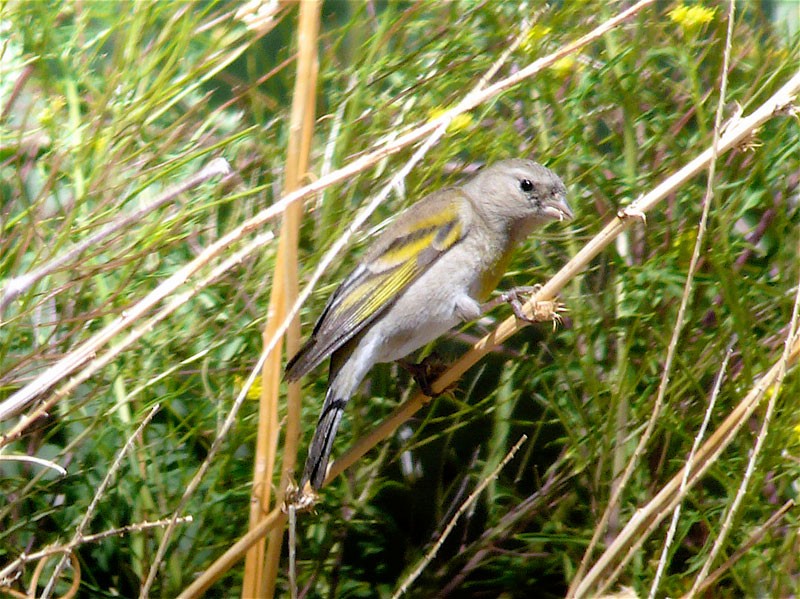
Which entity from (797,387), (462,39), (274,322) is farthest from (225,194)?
(797,387)

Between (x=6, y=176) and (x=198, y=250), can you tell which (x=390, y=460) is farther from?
(x=6, y=176)

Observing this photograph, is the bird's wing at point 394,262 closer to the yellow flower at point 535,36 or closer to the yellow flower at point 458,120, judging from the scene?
the yellow flower at point 458,120

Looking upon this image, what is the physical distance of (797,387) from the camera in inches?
48.3

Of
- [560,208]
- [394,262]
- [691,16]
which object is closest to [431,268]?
[394,262]

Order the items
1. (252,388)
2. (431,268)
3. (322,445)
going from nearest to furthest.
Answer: (322,445)
(252,388)
(431,268)

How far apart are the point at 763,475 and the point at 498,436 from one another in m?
0.44

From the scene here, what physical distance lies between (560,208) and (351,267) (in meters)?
0.34

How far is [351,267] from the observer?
152cm

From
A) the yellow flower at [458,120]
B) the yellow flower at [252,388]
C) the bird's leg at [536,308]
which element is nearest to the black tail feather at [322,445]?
the yellow flower at [252,388]

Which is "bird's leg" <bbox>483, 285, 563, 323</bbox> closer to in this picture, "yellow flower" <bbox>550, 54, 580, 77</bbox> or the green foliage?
the green foliage

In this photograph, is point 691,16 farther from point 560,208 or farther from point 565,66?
point 560,208

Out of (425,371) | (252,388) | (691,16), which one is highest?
(691,16)

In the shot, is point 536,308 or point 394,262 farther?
point 394,262

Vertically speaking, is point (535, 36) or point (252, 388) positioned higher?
point (535, 36)
